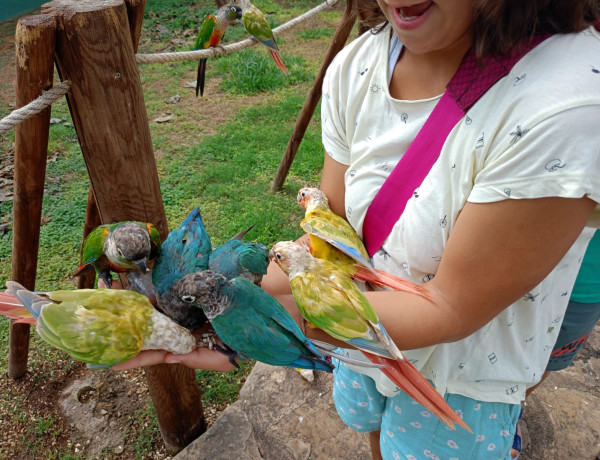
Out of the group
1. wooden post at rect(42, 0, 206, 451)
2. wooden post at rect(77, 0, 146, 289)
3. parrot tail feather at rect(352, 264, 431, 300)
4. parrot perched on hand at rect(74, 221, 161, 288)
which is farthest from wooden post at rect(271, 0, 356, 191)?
parrot tail feather at rect(352, 264, 431, 300)

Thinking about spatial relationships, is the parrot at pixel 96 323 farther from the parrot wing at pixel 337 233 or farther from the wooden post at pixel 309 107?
the wooden post at pixel 309 107

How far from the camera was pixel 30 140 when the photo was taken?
133cm

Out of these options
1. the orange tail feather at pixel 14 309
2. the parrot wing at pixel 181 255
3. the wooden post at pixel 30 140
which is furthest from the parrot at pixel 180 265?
the wooden post at pixel 30 140

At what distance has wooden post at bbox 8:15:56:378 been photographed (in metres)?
1.11

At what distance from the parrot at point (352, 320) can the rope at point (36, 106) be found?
29.3 inches

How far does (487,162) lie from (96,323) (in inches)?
36.6

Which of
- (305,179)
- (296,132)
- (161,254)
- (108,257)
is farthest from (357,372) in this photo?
(305,179)

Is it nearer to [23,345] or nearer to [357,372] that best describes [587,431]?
[357,372]

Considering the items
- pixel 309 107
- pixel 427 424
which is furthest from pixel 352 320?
pixel 309 107

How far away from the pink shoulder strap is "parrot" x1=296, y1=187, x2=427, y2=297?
81 mm

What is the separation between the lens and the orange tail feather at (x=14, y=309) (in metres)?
1.10

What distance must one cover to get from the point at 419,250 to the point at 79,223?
9.96ft

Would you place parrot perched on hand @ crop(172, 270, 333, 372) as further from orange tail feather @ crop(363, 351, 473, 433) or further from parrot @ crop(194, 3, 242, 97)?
parrot @ crop(194, 3, 242, 97)

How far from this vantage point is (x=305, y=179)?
12.6ft
